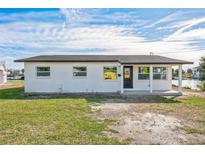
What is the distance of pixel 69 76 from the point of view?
15945mm

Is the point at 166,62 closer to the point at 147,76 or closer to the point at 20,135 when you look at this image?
the point at 147,76

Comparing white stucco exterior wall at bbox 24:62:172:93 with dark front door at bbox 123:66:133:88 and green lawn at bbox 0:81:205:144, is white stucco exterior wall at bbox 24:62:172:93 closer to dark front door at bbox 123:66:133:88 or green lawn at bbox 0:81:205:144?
dark front door at bbox 123:66:133:88

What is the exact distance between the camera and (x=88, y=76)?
16016 mm

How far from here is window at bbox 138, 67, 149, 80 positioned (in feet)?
53.1

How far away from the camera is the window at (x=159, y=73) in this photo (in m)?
16.2

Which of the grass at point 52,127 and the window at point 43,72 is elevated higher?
the window at point 43,72

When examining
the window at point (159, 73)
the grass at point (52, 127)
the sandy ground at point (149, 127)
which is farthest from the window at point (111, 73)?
the grass at point (52, 127)

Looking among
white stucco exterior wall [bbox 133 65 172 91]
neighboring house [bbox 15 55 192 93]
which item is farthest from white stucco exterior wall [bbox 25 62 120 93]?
white stucco exterior wall [bbox 133 65 172 91]

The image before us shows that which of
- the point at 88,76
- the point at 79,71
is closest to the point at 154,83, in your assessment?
the point at 88,76

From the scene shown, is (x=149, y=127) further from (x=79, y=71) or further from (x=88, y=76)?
(x=79, y=71)

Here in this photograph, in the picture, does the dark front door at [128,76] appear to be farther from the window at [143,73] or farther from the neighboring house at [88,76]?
the window at [143,73]
